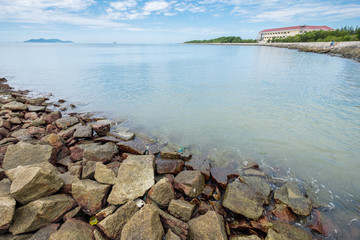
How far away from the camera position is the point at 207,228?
3504 mm

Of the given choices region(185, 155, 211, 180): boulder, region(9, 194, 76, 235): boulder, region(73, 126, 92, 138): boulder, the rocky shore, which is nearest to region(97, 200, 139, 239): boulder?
the rocky shore

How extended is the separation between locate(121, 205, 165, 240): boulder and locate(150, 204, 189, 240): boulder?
0.16 metres

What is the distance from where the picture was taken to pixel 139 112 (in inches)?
451

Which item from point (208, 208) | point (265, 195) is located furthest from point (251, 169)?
point (208, 208)

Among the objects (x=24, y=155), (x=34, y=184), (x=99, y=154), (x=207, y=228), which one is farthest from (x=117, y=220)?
(x=24, y=155)

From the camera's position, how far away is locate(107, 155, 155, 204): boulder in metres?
4.00

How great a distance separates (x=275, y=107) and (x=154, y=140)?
8.25 m

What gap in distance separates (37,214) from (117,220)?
4.94ft

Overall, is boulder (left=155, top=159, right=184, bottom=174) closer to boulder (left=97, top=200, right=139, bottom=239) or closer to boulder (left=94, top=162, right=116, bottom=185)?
boulder (left=94, top=162, right=116, bottom=185)

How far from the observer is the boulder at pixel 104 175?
173 inches

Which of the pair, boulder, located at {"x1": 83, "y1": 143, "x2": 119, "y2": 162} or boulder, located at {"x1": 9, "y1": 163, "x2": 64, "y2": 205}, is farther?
boulder, located at {"x1": 83, "y1": 143, "x2": 119, "y2": 162}

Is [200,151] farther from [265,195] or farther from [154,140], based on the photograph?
[265,195]

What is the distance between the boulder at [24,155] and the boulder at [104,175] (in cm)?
186

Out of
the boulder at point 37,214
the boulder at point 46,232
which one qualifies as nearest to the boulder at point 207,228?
the boulder at point 46,232
